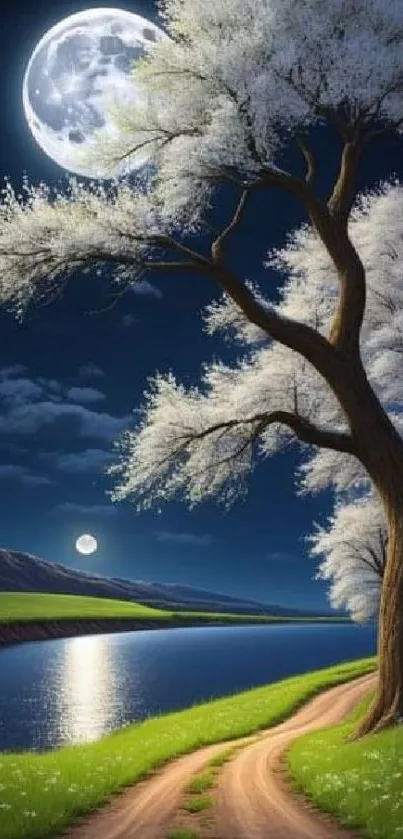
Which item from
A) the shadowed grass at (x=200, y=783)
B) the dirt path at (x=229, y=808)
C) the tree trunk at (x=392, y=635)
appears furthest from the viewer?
the tree trunk at (x=392, y=635)

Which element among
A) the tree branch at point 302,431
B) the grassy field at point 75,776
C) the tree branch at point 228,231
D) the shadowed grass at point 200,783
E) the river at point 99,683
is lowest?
the shadowed grass at point 200,783

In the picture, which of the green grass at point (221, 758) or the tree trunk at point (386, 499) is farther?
the green grass at point (221, 758)

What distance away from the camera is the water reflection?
56094 millimetres

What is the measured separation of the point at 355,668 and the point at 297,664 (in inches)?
2676

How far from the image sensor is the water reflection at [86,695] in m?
56.1

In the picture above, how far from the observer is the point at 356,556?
56094 millimetres

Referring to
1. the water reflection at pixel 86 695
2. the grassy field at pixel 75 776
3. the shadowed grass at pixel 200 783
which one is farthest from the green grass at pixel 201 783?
the water reflection at pixel 86 695

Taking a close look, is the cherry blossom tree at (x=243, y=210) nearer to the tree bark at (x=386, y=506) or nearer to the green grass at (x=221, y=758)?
the tree bark at (x=386, y=506)

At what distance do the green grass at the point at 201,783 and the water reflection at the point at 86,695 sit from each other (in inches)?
1460

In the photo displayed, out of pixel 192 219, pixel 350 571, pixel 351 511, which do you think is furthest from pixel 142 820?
pixel 350 571

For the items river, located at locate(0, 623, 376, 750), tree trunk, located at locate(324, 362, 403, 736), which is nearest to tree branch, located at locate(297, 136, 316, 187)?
tree trunk, located at locate(324, 362, 403, 736)

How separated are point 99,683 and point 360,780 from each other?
8188cm

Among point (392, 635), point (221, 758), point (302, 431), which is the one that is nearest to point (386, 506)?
point (302, 431)

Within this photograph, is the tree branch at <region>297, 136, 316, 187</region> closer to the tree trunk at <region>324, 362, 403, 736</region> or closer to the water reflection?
the tree trunk at <region>324, 362, 403, 736</region>
